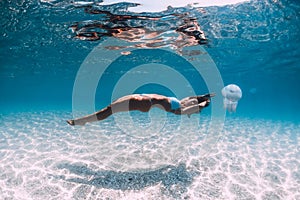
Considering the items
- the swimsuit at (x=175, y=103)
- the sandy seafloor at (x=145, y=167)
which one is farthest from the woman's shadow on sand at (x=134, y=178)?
the swimsuit at (x=175, y=103)

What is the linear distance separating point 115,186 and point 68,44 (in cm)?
1581

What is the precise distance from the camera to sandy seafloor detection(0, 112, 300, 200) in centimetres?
607

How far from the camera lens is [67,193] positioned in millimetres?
5898

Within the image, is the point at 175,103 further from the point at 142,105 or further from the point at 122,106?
the point at 122,106

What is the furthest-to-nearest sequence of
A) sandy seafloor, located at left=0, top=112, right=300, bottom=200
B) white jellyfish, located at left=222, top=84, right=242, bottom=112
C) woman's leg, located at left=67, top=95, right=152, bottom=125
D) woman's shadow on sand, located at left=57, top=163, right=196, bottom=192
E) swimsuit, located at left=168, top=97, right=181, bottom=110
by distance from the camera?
1. white jellyfish, located at left=222, top=84, right=242, bottom=112
2. swimsuit, located at left=168, top=97, right=181, bottom=110
3. woman's leg, located at left=67, top=95, right=152, bottom=125
4. woman's shadow on sand, located at left=57, top=163, right=196, bottom=192
5. sandy seafloor, located at left=0, top=112, right=300, bottom=200

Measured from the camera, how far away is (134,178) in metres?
6.83

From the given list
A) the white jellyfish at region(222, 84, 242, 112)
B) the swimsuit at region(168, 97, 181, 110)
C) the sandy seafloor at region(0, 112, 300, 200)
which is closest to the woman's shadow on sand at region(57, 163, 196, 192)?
the sandy seafloor at region(0, 112, 300, 200)

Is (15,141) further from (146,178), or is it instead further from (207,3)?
(207,3)

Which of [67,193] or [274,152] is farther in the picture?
[274,152]

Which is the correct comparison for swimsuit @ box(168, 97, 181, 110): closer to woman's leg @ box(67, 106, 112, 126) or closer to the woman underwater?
the woman underwater

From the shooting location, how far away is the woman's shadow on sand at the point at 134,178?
6399 millimetres

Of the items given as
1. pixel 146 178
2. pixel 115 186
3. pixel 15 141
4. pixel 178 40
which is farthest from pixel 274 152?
pixel 15 141

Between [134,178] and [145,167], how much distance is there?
0.86 m

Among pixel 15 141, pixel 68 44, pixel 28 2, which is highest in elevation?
pixel 28 2
